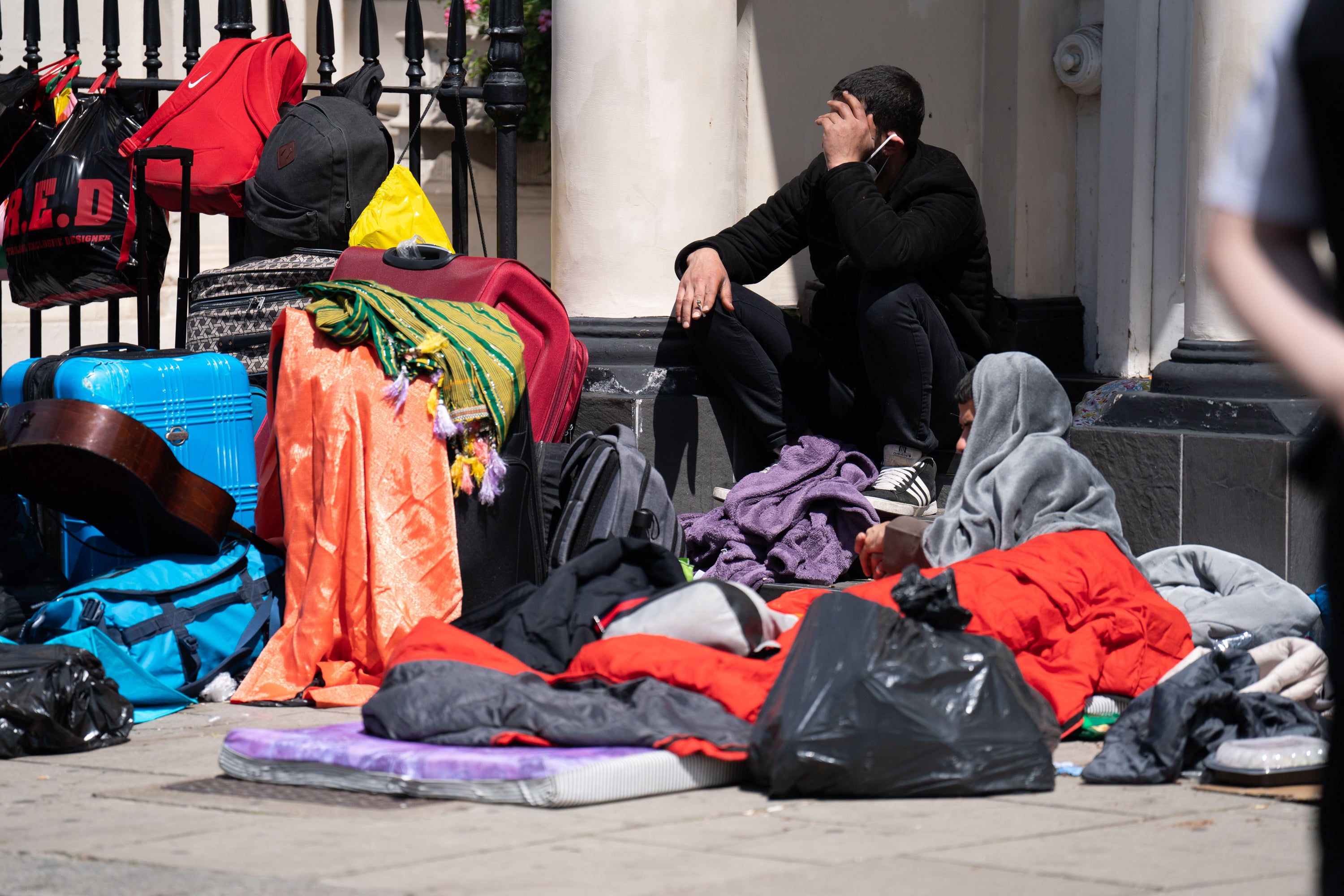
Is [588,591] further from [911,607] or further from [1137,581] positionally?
[1137,581]

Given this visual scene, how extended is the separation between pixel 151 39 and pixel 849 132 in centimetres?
298

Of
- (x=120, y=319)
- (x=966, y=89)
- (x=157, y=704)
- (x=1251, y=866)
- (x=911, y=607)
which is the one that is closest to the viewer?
(x=1251, y=866)

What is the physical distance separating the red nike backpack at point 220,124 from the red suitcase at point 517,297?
27.6 inches

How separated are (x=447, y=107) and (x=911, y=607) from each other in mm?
3766

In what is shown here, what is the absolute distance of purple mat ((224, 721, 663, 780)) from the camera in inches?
129

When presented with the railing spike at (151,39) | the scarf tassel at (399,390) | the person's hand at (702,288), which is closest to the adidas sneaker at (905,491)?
the person's hand at (702,288)

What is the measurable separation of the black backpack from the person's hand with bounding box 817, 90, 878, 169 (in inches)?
63.9

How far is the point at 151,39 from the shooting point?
6812 mm

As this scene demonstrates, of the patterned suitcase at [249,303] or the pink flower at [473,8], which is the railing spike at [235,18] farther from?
the pink flower at [473,8]

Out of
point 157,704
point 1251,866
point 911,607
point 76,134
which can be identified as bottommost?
point 157,704

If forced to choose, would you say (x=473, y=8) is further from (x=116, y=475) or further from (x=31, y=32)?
(x=116, y=475)

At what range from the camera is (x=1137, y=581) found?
169 inches

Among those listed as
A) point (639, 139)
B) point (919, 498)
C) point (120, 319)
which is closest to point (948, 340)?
point (919, 498)

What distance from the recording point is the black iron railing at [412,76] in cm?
627
